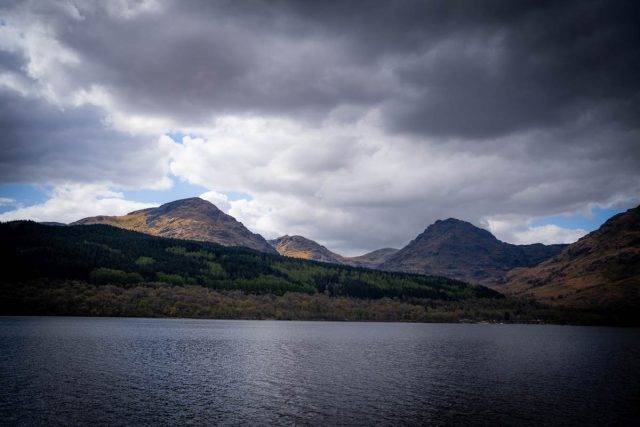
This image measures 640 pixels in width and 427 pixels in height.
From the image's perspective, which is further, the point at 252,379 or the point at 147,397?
the point at 252,379

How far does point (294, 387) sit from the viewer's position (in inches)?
2837

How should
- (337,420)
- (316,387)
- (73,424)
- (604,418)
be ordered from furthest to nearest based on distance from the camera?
(316,387) → (604,418) → (337,420) → (73,424)

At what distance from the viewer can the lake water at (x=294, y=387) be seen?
2115 inches

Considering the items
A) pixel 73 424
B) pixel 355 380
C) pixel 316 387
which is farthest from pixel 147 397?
pixel 355 380

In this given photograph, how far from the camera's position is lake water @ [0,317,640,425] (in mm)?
53719

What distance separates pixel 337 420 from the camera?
5169 cm

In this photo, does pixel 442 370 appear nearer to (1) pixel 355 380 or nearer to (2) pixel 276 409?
(1) pixel 355 380

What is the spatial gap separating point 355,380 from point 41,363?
200ft

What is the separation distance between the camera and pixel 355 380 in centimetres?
7944

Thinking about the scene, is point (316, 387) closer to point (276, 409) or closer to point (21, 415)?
point (276, 409)

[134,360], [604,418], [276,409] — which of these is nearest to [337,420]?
[276,409]

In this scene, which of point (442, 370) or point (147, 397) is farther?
point (442, 370)

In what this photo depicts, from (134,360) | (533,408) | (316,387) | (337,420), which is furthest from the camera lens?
(134,360)

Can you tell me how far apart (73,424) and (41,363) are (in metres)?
45.7
